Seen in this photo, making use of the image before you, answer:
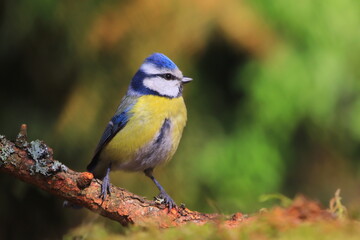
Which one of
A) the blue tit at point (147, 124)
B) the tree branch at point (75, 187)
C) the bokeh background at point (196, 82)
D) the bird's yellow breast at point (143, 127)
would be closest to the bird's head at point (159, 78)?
the blue tit at point (147, 124)

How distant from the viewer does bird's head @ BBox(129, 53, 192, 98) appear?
9.84ft

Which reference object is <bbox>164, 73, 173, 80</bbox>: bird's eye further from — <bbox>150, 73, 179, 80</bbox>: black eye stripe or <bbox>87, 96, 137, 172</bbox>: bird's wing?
<bbox>87, 96, 137, 172</bbox>: bird's wing

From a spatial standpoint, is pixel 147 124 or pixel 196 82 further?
pixel 196 82

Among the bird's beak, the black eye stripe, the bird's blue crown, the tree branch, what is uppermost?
the bird's blue crown

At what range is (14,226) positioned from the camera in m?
3.26

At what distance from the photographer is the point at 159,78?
3.03m

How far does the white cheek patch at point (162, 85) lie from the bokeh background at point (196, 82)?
1.44 ft

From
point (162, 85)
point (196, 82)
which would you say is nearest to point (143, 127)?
point (162, 85)

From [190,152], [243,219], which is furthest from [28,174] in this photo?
[190,152]

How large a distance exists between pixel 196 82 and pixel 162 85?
1.97ft

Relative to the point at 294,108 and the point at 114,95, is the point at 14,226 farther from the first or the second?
the point at 294,108

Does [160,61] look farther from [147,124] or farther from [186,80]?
[147,124]

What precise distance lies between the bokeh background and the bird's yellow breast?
59 cm

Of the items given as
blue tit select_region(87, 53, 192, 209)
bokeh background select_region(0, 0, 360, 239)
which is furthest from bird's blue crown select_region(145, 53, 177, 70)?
bokeh background select_region(0, 0, 360, 239)
